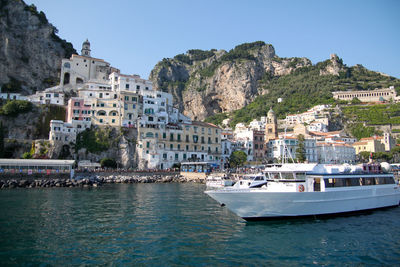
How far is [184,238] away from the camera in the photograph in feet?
49.7

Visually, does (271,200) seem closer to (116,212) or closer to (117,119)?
(116,212)

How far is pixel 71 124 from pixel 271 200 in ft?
172

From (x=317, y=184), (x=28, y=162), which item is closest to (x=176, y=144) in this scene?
(x=28, y=162)

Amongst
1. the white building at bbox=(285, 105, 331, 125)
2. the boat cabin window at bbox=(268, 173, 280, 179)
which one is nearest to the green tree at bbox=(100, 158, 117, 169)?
the boat cabin window at bbox=(268, 173, 280, 179)

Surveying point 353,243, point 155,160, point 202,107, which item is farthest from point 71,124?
point 202,107

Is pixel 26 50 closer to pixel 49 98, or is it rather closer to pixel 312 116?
pixel 49 98

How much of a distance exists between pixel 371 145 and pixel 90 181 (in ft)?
254

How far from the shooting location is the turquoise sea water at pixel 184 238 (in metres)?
12.2

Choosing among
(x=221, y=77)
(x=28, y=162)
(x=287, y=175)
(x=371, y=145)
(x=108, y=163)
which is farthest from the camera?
(x=221, y=77)

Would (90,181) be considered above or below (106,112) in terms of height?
below

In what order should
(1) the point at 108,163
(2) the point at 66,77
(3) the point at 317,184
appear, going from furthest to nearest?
(2) the point at 66,77 < (1) the point at 108,163 < (3) the point at 317,184

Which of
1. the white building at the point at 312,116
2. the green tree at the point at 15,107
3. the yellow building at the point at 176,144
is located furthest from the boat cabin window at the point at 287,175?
the white building at the point at 312,116

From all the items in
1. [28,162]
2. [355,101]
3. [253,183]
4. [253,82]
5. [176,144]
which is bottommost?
[253,183]

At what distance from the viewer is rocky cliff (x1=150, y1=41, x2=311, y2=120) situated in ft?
460
